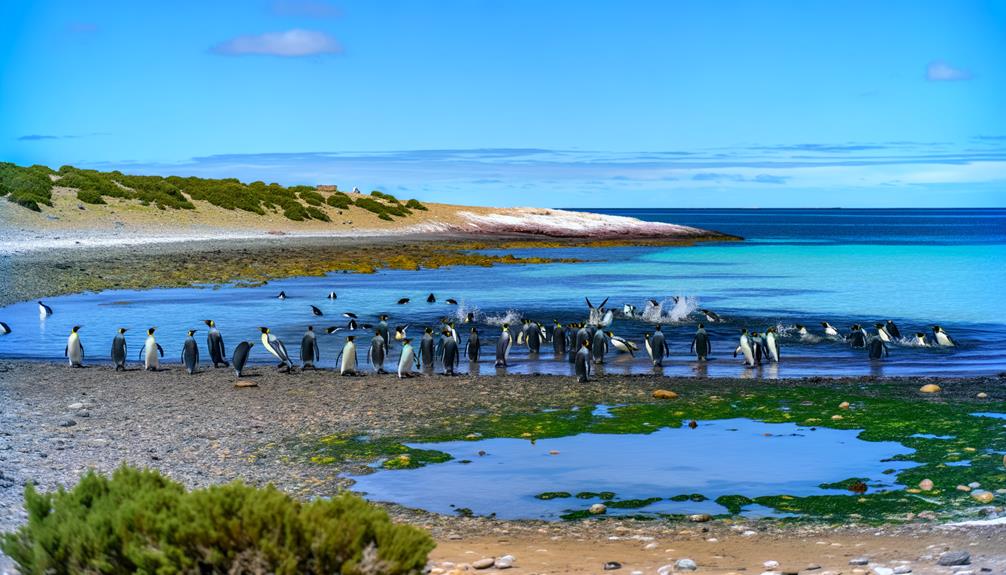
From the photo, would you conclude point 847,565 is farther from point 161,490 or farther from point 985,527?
point 161,490

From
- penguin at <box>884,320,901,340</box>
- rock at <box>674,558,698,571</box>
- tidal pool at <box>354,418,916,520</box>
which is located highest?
penguin at <box>884,320,901,340</box>

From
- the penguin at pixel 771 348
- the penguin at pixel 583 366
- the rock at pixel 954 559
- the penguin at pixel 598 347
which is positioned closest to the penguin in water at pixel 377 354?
the penguin at pixel 583 366

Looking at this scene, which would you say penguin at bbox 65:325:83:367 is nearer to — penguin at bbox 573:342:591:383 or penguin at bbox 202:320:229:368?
penguin at bbox 202:320:229:368

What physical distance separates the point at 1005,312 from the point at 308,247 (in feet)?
112

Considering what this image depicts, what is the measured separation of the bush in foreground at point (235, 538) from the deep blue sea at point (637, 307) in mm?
13182

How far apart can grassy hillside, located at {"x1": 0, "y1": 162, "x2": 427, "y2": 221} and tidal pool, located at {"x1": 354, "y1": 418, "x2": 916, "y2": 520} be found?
43.6 meters

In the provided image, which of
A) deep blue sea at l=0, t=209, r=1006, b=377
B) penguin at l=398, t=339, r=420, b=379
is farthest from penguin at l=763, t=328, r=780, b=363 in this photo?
penguin at l=398, t=339, r=420, b=379

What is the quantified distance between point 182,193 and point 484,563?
Result: 2402 inches

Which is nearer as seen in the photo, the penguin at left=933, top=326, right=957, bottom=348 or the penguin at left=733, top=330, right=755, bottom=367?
the penguin at left=733, top=330, right=755, bottom=367

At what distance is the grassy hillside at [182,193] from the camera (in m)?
52.5

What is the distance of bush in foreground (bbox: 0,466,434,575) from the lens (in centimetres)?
536

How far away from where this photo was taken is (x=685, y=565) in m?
7.12

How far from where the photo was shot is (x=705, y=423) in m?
13.1

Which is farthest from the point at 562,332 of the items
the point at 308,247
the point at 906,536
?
the point at 308,247
